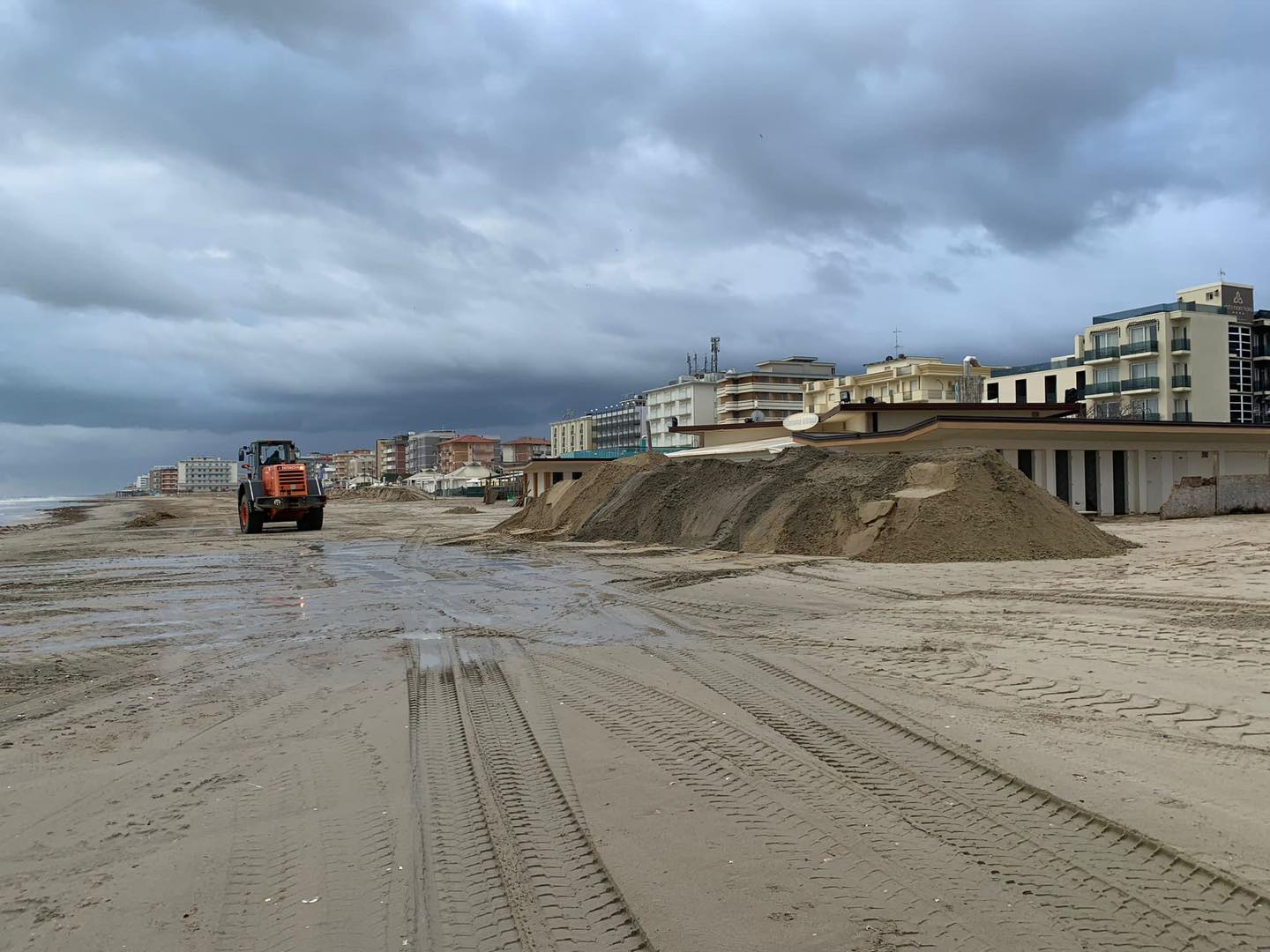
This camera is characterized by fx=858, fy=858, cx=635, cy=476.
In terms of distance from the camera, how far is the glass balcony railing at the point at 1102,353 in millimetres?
71512

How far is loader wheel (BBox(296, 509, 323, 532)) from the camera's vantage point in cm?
3422

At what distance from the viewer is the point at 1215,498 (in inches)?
1207

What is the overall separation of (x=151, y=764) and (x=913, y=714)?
5430mm

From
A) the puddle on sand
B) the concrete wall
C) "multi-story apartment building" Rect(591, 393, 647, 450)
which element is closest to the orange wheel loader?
the puddle on sand

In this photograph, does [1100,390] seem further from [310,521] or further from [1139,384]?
[310,521]

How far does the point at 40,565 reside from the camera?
2181 cm

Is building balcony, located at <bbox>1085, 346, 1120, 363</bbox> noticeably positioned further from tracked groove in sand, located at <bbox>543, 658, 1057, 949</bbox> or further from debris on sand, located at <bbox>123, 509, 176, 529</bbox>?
tracked groove in sand, located at <bbox>543, 658, 1057, 949</bbox>

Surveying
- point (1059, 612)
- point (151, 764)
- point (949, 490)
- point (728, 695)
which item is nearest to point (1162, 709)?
point (728, 695)

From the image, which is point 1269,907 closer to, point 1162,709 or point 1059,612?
point 1162,709

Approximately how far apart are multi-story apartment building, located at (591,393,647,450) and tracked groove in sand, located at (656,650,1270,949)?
13857 cm

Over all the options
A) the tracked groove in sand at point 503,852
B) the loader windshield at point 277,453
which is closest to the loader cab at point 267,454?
the loader windshield at point 277,453

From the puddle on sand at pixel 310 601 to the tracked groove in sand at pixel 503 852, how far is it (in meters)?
4.46

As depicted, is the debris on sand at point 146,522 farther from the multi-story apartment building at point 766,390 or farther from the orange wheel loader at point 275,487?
the multi-story apartment building at point 766,390

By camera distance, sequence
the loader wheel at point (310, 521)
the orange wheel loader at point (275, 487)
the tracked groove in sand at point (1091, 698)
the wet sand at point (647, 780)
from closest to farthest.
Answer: the wet sand at point (647, 780) → the tracked groove in sand at point (1091, 698) → the orange wheel loader at point (275, 487) → the loader wheel at point (310, 521)
